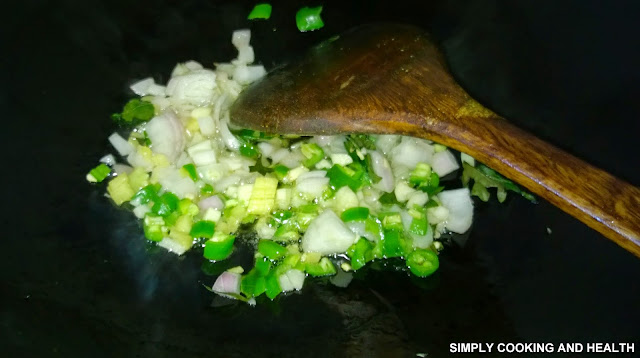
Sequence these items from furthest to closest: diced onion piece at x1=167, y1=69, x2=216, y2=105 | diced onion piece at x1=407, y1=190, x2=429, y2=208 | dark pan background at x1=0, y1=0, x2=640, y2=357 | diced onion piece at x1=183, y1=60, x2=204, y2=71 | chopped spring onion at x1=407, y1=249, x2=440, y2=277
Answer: diced onion piece at x1=183, y1=60, x2=204, y2=71 → diced onion piece at x1=167, y1=69, x2=216, y2=105 → diced onion piece at x1=407, y1=190, x2=429, y2=208 → chopped spring onion at x1=407, y1=249, x2=440, y2=277 → dark pan background at x1=0, y1=0, x2=640, y2=357

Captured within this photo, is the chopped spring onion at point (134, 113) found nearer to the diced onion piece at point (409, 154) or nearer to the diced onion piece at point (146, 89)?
the diced onion piece at point (146, 89)

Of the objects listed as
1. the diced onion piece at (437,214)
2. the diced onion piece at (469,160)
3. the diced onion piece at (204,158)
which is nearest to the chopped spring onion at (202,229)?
the diced onion piece at (204,158)

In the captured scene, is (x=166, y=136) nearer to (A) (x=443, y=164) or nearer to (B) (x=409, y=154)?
(B) (x=409, y=154)

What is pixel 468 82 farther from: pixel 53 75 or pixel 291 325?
pixel 53 75

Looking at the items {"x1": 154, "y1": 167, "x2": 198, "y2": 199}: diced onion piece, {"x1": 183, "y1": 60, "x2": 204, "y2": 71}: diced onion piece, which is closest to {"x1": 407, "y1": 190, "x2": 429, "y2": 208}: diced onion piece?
{"x1": 154, "y1": 167, "x2": 198, "y2": 199}: diced onion piece

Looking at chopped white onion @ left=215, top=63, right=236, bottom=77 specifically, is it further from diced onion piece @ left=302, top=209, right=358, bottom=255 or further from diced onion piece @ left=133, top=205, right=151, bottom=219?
diced onion piece @ left=302, top=209, right=358, bottom=255

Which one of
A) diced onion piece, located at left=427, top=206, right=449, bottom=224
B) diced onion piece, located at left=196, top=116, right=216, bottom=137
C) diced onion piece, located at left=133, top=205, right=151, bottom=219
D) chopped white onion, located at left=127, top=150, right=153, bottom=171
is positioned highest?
diced onion piece, located at left=196, top=116, right=216, bottom=137
